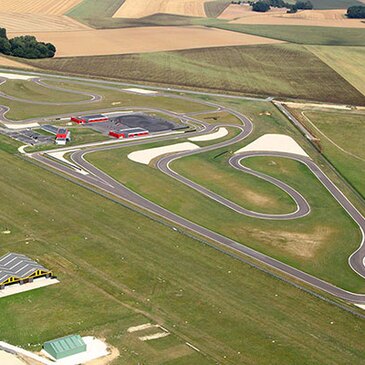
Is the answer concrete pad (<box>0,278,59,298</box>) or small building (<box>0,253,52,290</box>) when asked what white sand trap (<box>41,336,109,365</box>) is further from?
small building (<box>0,253,52,290</box>)

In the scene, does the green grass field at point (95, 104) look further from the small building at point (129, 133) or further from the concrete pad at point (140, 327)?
the concrete pad at point (140, 327)

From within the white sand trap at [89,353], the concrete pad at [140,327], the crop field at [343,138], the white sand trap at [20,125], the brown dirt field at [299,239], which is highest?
the white sand trap at [20,125]

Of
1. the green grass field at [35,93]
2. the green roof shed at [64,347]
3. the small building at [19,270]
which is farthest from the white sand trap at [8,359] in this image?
the green grass field at [35,93]

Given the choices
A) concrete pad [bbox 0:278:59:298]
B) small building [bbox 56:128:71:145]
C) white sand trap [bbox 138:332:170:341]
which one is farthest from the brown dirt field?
small building [bbox 56:128:71:145]

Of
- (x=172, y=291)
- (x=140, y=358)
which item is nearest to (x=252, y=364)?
(x=140, y=358)

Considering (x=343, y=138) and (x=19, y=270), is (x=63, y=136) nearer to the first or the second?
(x=343, y=138)

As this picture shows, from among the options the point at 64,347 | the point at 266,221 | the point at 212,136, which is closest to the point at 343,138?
the point at 212,136
